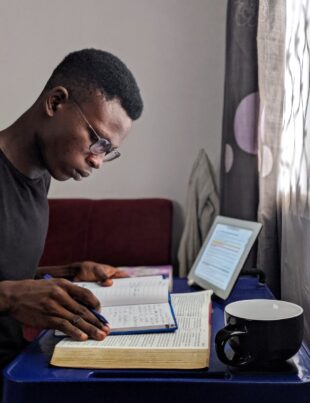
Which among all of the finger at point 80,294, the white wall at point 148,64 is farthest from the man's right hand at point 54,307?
the white wall at point 148,64

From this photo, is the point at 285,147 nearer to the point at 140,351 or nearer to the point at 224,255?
the point at 224,255

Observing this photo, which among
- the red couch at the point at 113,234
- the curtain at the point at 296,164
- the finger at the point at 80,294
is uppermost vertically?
the curtain at the point at 296,164

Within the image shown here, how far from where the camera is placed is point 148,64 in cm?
195

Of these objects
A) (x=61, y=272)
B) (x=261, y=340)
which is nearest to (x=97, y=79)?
(x=61, y=272)

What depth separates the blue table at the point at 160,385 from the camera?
1.95ft

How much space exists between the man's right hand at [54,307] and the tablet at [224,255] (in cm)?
39

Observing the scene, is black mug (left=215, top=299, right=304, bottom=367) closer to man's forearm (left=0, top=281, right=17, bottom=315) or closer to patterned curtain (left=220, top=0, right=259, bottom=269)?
man's forearm (left=0, top=281, right=17, bottom=315)

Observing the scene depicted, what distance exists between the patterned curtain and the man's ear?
25.2 inches

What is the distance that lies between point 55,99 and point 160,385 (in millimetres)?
587

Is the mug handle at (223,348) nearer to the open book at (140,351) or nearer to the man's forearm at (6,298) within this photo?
the open book at (140,351)

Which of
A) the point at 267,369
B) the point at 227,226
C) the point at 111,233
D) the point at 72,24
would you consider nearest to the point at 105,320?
the point at 267,369

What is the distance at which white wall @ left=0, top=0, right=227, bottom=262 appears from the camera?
1.93 meters

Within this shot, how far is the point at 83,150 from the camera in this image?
0.93 meters

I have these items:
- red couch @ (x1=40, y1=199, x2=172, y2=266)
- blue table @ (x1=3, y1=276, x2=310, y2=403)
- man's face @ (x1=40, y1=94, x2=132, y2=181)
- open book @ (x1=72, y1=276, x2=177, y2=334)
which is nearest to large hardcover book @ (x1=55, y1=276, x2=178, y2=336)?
open book @ (x1=72, y1=276, x2=177, y2=334)
